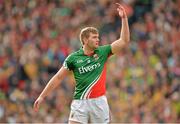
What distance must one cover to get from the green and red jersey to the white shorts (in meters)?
0.08

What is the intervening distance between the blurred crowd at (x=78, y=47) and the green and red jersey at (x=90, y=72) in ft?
20.1

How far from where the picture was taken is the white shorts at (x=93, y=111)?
10992 mm

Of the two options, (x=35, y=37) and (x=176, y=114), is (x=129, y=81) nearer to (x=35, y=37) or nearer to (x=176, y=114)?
(x=176, y=114)

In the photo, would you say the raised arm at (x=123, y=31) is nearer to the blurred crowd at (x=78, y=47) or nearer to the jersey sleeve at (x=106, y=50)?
the jersey sleeve at (x=106, y=50)

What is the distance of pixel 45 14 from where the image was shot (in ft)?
69.7

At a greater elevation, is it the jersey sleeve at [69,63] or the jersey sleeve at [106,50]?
the jersey sleeve at [106,50]

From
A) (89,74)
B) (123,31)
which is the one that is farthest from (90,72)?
(123,31)

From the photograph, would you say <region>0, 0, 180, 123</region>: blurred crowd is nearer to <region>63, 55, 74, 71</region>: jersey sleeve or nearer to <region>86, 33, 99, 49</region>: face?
<region>63, 55, 74, 71</region>: jersey sleeve

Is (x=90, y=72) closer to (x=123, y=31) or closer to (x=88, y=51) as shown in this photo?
(x=88, y=51)

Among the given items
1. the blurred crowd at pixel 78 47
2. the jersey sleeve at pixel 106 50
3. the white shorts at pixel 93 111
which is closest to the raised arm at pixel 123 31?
the jersey sleeve at pixel 106 50

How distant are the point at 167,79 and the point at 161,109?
104 cm

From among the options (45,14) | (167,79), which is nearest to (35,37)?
(45,14)

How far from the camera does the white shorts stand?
10992 mm

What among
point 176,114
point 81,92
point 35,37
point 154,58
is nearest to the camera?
point 81,92
